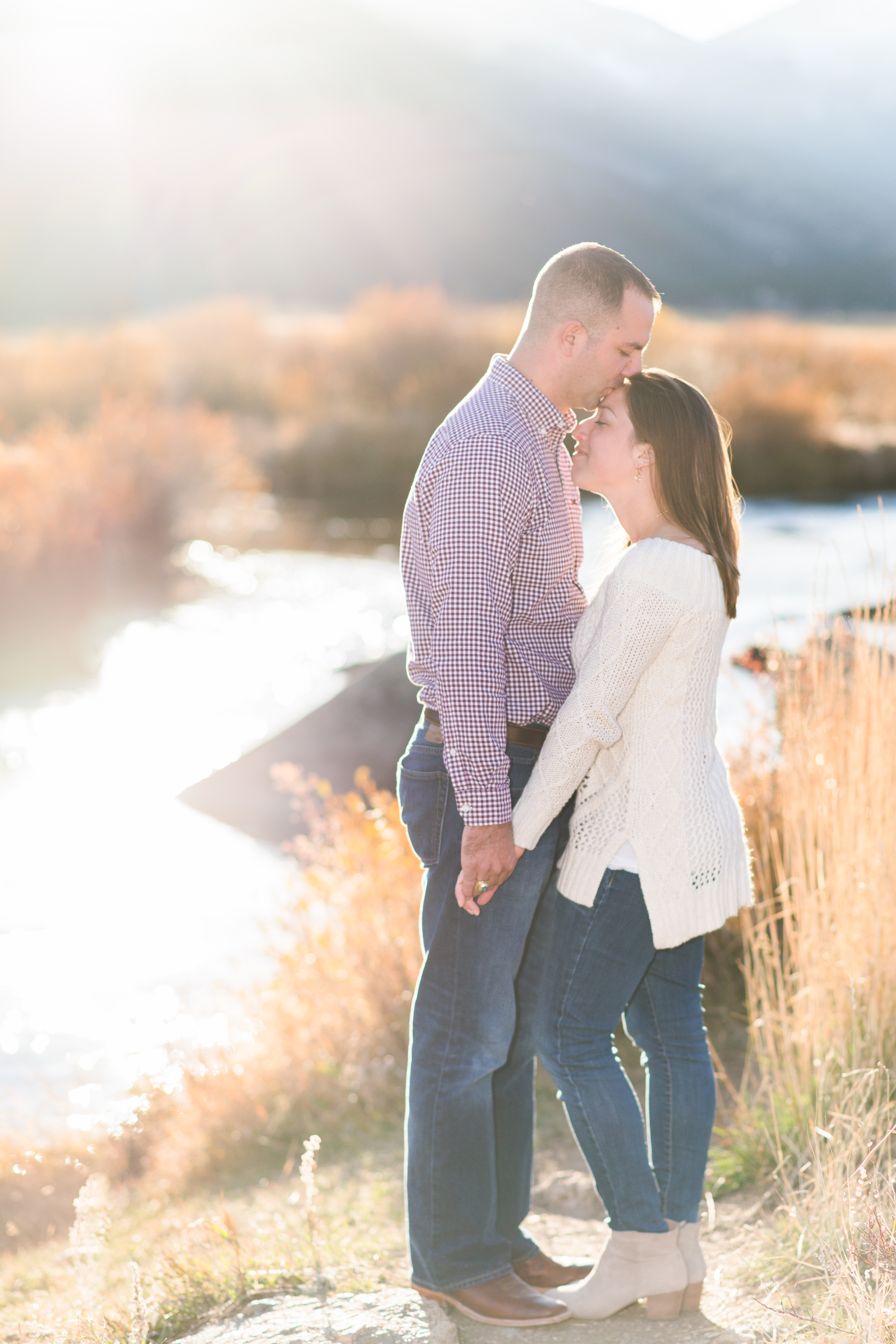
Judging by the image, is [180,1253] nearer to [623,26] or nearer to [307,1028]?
[307,1028]

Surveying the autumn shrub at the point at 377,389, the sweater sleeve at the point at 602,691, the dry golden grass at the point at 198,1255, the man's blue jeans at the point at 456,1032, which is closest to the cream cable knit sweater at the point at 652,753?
the sweater sleeve at the point at 602,691

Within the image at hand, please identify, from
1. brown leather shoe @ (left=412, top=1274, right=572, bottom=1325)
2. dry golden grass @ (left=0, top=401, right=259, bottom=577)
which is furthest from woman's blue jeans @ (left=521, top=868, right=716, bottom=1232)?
dry golden grass @ (left=0, top=401, right=259, bottom=577)

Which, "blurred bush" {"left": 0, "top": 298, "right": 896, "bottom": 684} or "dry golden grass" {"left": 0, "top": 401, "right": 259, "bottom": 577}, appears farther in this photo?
"blurred bush" {"left": 0, "top": 298, "right": 896, "bottom": 684}

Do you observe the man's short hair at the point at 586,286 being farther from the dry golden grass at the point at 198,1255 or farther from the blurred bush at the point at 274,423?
the blurred bush at the point at 274,423

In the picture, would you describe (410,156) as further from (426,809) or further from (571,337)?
(426,809)

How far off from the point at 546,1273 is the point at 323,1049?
6.11ft

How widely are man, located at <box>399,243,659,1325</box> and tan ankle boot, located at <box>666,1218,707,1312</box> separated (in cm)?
27

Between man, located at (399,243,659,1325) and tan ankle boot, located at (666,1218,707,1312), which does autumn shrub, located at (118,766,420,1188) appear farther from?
tan ankle boot, located at (666,1218,707,1312)

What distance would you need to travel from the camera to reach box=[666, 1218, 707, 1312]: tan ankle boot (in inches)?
95.3

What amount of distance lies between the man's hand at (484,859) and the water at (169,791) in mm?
660

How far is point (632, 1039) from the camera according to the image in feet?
8.23

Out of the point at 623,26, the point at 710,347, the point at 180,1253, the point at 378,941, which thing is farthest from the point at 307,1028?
the point at 623,26

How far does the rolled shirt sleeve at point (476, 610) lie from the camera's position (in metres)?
2.13

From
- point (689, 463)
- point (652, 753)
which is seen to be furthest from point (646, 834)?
point (689, 463)
